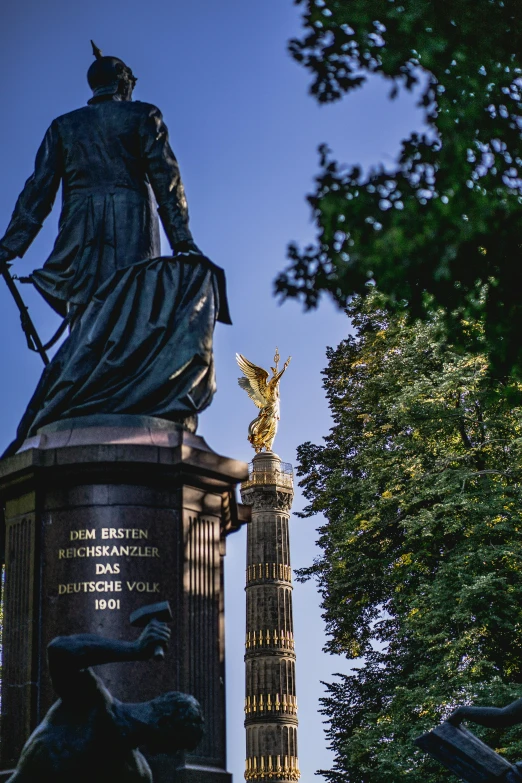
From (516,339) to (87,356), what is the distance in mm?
3070

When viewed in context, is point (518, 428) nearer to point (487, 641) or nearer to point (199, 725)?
point (487, 641)

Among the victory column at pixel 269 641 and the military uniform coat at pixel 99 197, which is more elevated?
the victory column at pixel 269 641

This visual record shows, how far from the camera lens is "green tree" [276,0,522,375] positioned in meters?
8.02

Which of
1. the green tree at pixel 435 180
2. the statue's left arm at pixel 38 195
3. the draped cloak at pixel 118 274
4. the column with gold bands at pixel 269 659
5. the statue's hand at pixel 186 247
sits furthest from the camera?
the column with gold bands at pixel 269 659

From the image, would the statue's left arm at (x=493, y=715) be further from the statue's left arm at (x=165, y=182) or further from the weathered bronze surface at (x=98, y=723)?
the statue's left arm at (x=165, y=182)

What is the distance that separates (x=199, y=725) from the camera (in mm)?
6293

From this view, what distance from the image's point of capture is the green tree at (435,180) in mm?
8023

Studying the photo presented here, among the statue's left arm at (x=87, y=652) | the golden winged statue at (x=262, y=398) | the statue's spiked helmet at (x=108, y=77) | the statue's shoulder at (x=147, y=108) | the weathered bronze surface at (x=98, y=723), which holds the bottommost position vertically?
the weathered bronze surface at (x=98, y=723)

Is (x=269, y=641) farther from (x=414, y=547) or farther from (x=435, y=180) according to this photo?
(x=435, y=180)

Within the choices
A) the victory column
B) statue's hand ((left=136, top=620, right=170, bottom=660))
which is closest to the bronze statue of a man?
statue's hand ((left=136, top=620, right=170, bottom=660))

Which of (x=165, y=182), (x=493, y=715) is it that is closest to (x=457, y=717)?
(x=493, y=715)

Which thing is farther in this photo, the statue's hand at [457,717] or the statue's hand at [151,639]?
the statue's hand at [457,717]

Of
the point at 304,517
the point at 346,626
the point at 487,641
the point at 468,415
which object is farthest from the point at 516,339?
the point at 304,517

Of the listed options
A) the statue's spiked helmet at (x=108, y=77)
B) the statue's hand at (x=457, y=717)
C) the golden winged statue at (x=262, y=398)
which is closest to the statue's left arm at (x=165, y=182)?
the statue's spiked helmet at (x=108, y=77)
